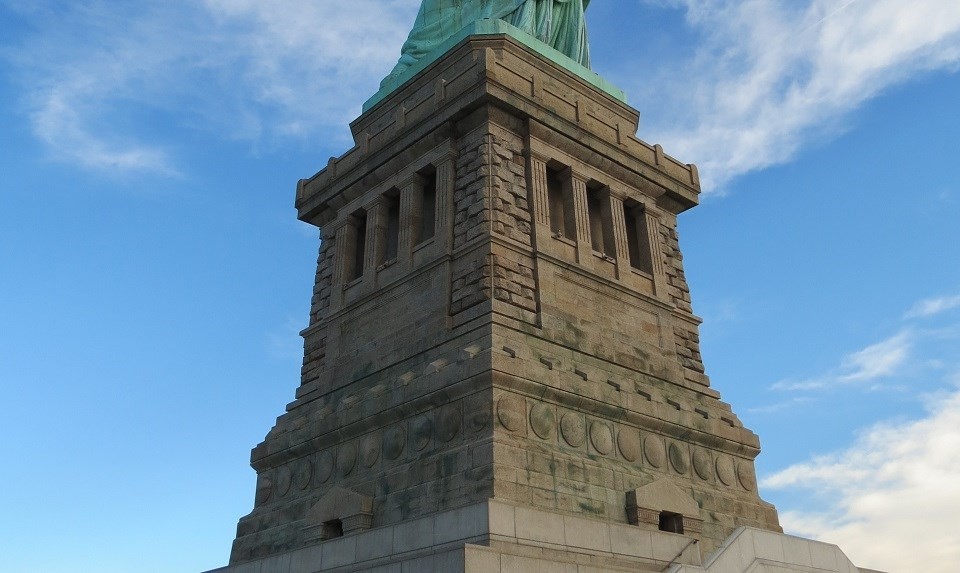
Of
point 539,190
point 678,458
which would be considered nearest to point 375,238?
point 539,190

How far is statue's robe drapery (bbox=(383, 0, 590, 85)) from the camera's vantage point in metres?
29.2

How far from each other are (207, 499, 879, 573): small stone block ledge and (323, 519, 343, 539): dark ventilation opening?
1988mm

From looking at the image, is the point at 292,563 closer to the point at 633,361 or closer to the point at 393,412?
the point at 393,412

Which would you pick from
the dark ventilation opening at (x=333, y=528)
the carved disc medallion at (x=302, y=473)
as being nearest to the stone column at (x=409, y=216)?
the carved disc medallion at (x=302, y=473)

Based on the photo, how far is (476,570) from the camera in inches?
553

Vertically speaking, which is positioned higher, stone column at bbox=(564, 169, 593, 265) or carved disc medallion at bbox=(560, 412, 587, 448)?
stone column at bbox=(564, 169, 593, 265)

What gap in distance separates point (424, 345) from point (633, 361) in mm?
5580

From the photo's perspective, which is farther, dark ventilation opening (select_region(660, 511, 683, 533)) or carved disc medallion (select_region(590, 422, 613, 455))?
dark ventilation opening (select_region(660, 511, 683, 533))

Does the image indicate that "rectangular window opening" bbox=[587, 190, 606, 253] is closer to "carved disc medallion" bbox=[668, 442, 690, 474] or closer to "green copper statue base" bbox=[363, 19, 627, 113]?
"green copper statue base" bbox=[363, 19, 627, 113]

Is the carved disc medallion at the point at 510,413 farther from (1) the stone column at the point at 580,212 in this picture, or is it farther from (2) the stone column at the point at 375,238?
(2) the stone column at the point at 375,238

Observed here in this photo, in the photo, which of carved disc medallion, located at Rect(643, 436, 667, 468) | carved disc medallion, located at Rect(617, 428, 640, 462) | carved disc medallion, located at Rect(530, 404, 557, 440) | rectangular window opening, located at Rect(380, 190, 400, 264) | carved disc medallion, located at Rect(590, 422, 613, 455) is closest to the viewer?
carved disc medallion, located at Rect(530, 404, 557, 440)

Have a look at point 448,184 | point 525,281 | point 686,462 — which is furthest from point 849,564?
point 448,184

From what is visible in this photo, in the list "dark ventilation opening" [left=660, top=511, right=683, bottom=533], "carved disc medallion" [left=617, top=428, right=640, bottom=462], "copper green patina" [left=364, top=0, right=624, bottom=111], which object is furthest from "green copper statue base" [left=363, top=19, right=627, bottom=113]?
"dark ventilation opening" [left=660, top=511, right=683, bottom=533]

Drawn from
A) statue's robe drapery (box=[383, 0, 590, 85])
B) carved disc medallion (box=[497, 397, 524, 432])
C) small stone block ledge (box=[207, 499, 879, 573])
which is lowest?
small stone block ledge (box=[207, 499, 879, 573])
